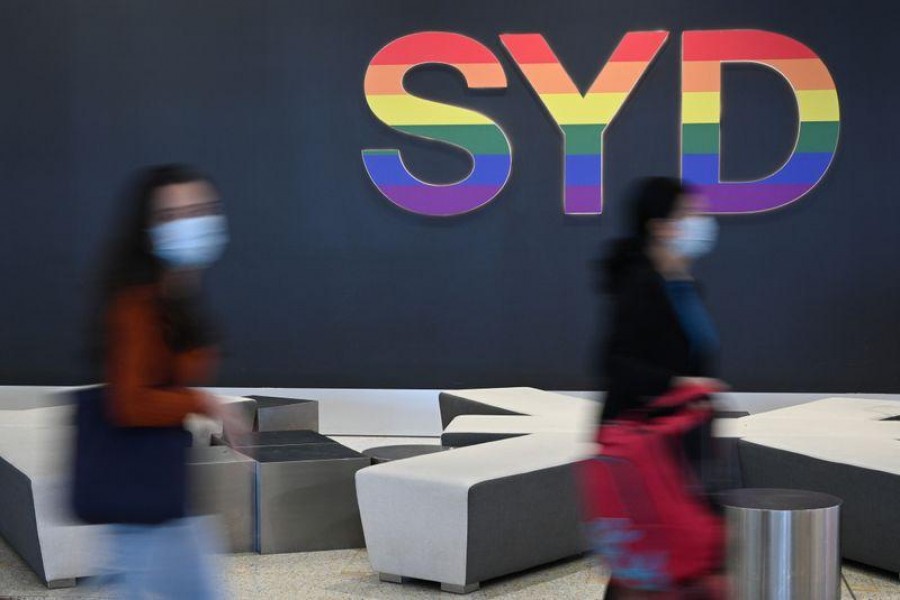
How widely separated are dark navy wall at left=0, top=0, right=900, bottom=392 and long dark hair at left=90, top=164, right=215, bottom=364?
20.4 feet

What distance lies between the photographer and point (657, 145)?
8500 millimetres

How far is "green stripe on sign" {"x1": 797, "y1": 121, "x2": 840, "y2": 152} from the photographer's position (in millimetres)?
8289

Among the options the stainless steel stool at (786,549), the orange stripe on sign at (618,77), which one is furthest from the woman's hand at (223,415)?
the orange stripe on sign at (618,77)

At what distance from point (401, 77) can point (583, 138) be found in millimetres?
1424

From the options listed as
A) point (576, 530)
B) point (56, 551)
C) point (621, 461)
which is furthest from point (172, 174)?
point (576, 530)

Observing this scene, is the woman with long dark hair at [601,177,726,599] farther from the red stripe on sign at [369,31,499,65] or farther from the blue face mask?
the red stripe on sign at [369,31,499,65]

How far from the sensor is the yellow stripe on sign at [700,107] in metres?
8.39

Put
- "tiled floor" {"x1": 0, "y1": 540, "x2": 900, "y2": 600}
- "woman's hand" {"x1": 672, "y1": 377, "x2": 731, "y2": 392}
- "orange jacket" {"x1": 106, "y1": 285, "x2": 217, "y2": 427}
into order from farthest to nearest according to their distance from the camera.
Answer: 1. "tiled floor" {"x1": 0, "y1": 540, "x2": 900, "y2": 600}
2. "woman's hand" {"x1": 672, "y1": 377, "x2": 731, "y2": 392}
3. "orange jacket" {"x1": 106, "y1": 285, "x2": 217, "y2": 427}

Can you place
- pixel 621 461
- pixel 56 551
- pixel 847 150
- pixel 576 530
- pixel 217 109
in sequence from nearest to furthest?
1. pixel 621 461
2. pixel 56 551
3. pixel 576 530
4. pixel 847 150
5. pixel 217 109

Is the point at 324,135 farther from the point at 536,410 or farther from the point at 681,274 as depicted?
the point at 681,274

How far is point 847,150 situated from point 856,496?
426 cm

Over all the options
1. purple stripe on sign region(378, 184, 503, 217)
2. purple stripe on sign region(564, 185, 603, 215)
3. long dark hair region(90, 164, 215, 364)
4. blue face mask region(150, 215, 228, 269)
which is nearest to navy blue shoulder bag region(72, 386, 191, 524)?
long dark hair region(90, 164, 215, 364)

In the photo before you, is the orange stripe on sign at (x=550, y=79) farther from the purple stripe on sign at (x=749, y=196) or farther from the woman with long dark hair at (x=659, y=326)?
the woman with long dark hair at (x=659, y=326)

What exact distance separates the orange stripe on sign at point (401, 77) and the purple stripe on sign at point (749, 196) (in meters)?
1.72
